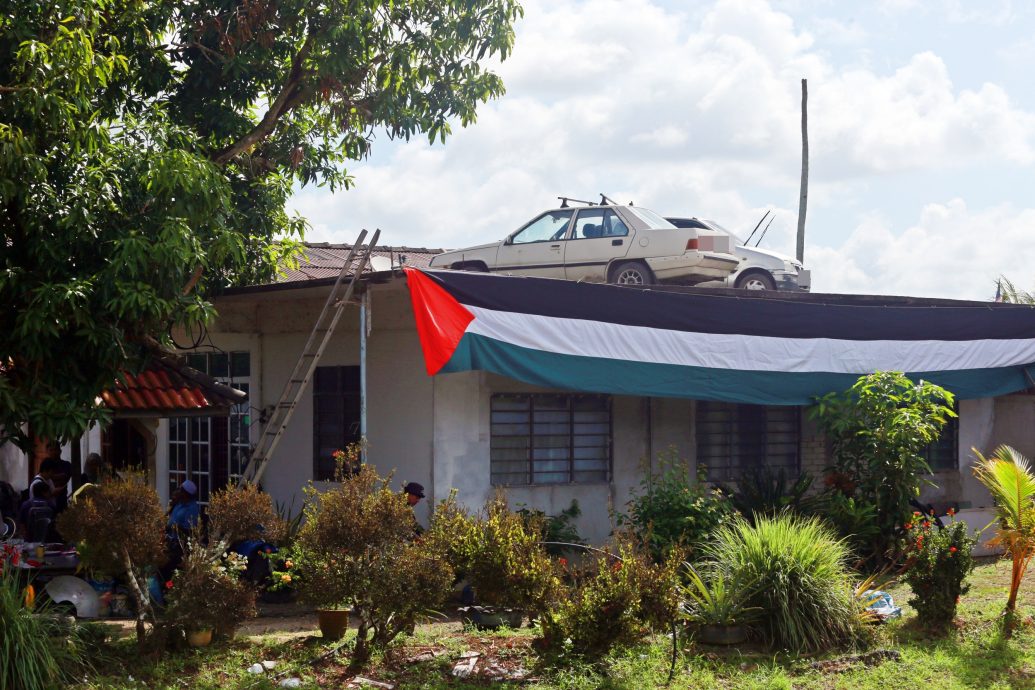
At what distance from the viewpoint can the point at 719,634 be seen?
926cm

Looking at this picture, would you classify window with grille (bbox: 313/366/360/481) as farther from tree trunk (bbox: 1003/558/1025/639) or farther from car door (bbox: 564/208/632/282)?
tree trunk (bbox: 1003/558/1025/639)

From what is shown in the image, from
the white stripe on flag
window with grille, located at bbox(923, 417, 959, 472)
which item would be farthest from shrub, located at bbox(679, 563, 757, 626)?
window with grille, located at bbox(923, 417, 959, 472)

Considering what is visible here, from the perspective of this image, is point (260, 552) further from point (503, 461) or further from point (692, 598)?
Result: point (692, 598)

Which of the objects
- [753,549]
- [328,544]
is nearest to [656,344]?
[753,549]

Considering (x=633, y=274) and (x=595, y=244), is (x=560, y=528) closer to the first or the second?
(x=633, y=274)

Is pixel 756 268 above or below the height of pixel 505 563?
above

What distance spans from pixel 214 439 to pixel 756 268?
8016 mm

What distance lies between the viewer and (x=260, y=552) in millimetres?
10586

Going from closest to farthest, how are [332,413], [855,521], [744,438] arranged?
[855,521] < [332,413] < [744,438]

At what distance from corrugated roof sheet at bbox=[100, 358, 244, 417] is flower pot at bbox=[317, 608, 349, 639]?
3216 mm

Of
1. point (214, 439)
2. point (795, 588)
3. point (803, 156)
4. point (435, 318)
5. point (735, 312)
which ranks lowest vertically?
point (795, 588)

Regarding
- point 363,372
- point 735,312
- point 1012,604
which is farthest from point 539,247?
point 1012,604

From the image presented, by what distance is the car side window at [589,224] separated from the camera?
610 inches

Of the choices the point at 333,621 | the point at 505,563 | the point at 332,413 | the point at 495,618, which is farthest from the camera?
the point at 332,413
